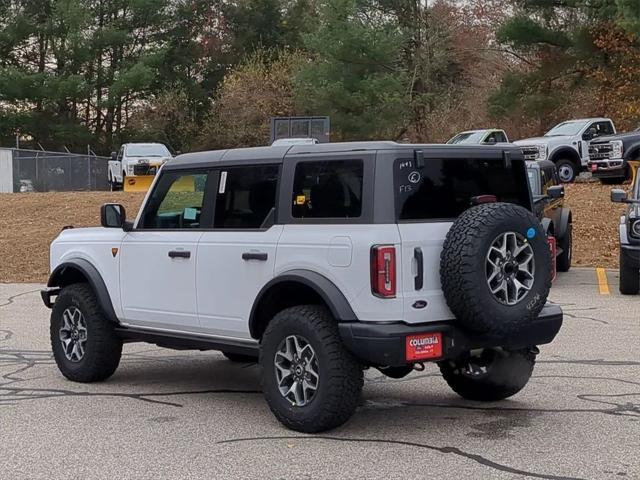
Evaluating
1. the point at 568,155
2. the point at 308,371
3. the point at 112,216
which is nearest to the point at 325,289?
the point at 308,371

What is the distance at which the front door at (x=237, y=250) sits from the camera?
Result: 6.85 meters

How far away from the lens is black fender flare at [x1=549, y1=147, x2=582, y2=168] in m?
26.9

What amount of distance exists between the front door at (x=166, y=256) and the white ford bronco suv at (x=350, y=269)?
0.7 inches

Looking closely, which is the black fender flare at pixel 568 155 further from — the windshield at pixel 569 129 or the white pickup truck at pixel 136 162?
the white pickup truck at pixel 136 162

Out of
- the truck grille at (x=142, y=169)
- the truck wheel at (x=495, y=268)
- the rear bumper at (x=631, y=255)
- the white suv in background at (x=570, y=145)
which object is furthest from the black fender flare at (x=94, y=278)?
the truck grille at (x=142, y=169)

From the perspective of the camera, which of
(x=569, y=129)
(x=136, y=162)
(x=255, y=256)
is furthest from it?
(x=136, y=162)

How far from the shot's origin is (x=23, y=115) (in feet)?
154

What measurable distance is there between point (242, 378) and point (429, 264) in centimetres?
296

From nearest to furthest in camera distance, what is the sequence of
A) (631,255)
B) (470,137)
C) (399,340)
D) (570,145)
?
(399,340) → (631,255) → (570,145) → (470,137)

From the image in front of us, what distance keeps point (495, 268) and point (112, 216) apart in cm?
342

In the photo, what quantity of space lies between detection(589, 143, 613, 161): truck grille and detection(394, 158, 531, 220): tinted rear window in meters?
18.7

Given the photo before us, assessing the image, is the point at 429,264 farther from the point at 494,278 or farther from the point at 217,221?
the point at 217,221

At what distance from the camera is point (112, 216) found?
318 inches

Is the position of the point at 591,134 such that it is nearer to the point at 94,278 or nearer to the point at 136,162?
the point at 136,162
